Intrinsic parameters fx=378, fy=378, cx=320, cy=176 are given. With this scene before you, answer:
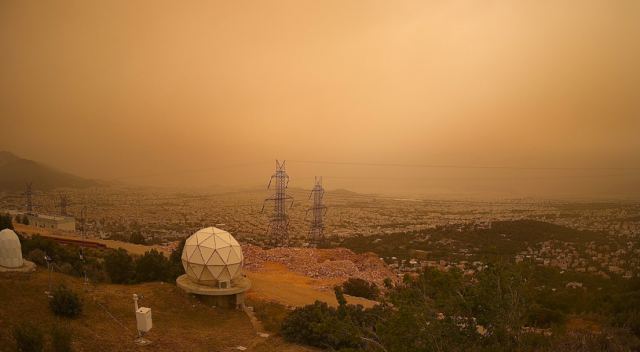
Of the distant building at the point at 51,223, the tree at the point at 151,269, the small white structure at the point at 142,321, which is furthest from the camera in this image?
the distant building at the point at 51,223

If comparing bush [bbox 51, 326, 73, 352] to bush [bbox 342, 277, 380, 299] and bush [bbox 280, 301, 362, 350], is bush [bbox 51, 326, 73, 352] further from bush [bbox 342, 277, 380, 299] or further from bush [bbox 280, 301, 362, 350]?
bush [bbox 342, 277, 380, 299]

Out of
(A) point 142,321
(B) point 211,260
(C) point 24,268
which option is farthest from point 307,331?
(C) point 24,268

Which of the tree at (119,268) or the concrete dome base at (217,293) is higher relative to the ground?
the tree at (119,268)

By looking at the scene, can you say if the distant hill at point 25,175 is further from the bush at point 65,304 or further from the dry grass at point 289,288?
the bush at point 65,304

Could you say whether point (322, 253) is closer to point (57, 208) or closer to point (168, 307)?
point (168, 307)

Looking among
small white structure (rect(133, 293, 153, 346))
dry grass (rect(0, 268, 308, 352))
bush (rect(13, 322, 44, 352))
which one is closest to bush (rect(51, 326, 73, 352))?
bush (rect(13, 322, 44, 352))

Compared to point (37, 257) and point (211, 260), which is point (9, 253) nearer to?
point (37, 257)

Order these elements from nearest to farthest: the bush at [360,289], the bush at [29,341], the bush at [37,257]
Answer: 1. the bush at [29,341]
2. the bush at [37,257]
3. the bush at [360,289]

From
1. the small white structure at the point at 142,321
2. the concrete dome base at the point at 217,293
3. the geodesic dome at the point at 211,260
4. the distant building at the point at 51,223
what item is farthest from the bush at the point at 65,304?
the distant building at the point at 51,223
